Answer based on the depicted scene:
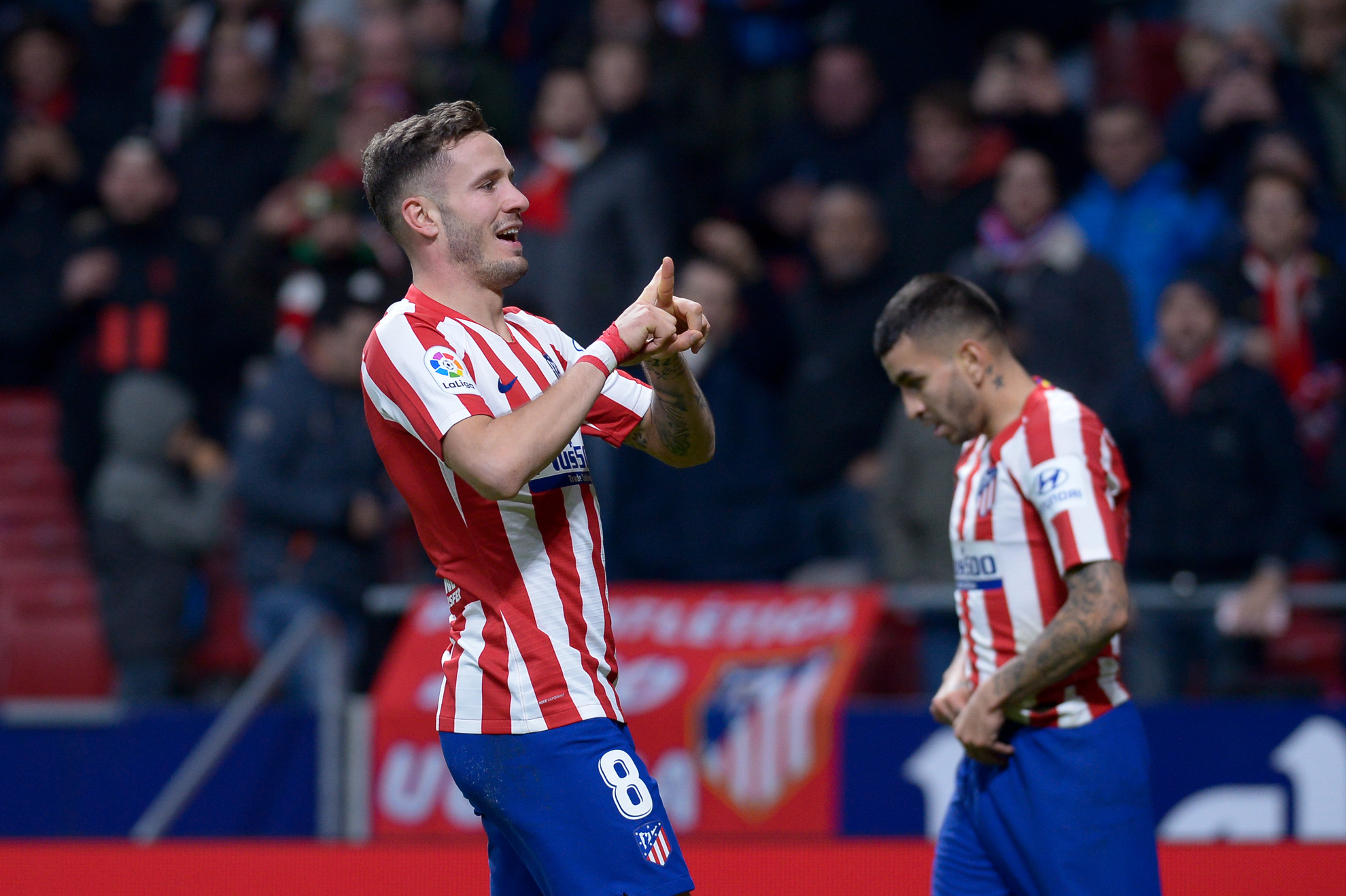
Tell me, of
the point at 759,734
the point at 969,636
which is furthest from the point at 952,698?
the point at 759,734

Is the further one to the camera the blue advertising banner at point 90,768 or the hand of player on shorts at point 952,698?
the blue advertising banner at point 90,768

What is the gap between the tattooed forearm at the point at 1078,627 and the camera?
3387 mm

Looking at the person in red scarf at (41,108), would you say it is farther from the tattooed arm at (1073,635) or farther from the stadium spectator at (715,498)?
the tattooed arm at (1073,635)

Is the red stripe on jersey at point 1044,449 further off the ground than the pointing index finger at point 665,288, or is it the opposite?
the pointing index finger at point 665,288

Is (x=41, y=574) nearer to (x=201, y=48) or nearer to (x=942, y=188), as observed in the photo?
(x=201, y=48)

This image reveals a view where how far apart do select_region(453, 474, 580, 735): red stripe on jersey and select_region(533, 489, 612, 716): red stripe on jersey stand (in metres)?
0.06

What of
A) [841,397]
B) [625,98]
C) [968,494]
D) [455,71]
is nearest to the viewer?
[968,494]

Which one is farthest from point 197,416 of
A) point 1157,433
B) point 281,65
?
point 1157,433

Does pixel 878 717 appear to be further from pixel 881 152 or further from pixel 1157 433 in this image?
pixel 881 152

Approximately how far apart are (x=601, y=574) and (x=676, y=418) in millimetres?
406

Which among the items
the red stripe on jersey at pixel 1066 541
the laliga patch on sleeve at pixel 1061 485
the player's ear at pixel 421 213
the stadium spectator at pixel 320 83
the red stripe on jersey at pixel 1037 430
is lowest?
the red stripe on jersey at pixel 1066 541

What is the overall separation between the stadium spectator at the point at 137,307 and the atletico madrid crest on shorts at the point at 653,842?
5928mm

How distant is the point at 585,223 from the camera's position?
7.75m

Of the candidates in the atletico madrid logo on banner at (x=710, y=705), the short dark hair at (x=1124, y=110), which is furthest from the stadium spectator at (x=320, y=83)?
the short dark hair at (x=1124, y=110)
